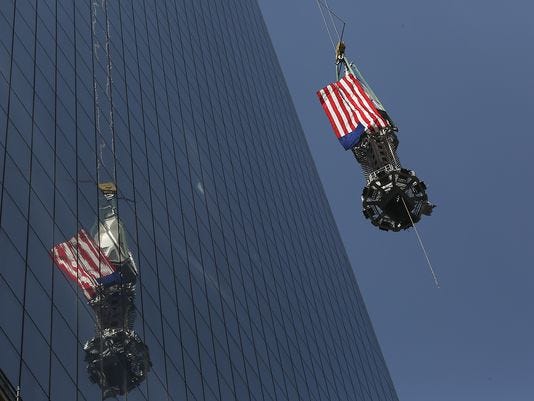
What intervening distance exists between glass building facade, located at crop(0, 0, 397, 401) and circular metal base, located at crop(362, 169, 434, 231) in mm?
9825

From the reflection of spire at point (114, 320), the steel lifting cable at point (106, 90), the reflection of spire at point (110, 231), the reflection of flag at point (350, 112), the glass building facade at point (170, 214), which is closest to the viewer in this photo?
the glass building facade at point (170, 214)

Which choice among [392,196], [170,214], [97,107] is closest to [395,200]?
[392,196]

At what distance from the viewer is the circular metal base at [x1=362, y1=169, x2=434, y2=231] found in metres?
29.1

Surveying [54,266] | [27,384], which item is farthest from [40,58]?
[27,384]

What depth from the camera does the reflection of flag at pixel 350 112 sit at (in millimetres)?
30938

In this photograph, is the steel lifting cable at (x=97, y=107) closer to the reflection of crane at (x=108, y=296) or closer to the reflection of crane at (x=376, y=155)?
the reflection of crane at (x=108, y=296)

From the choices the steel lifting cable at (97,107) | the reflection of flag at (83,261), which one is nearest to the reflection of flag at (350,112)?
the reflection of flag at (83,261)

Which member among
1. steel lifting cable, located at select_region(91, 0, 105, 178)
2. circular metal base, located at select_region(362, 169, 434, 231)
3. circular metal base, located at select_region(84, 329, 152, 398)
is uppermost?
steel lifting cable, located at select_region(91, 0, 105, 178)

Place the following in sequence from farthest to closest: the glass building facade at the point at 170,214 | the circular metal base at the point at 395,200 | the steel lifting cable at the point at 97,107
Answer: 1. the steel lifting cable at the point at 97,107
2. the circular metal base at the point at 395,200
3. the glass building facade at the point at 170,214

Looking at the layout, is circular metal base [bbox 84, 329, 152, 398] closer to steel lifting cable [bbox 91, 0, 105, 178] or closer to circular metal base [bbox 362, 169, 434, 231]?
steel lifting cable [bbox 91, 0, 105, 178]

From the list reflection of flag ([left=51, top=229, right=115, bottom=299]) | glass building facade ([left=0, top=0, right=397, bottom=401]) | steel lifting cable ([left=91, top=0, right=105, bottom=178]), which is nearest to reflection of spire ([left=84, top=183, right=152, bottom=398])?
reflection of flag ([left=51, top=229, right=115, bottom=299])

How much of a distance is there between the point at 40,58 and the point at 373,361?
47633mm

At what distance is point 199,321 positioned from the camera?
3962cm

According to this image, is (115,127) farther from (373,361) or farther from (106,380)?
(373,361)
